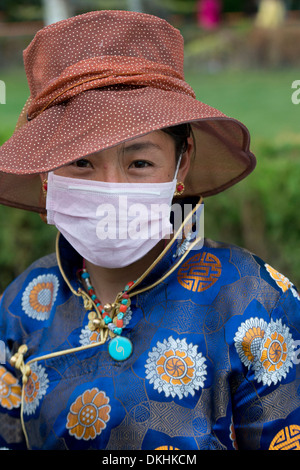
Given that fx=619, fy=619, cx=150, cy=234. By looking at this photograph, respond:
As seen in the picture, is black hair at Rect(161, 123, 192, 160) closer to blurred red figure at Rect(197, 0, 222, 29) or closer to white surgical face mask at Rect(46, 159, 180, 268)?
white surgical face mask at Rect(46, 159, 180, 268)

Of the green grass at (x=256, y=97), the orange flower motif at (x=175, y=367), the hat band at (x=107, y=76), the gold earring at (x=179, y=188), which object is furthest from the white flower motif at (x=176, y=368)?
the green grass at (x=256, y=97)

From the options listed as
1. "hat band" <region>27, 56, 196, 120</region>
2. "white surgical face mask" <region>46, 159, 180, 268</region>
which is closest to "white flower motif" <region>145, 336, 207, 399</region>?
"white surgical face mask" <region>46, 159, 180, 268</region>

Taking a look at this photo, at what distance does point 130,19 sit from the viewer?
1.89m

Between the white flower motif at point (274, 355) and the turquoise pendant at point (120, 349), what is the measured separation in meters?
0.39

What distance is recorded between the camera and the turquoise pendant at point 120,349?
1.94 metres

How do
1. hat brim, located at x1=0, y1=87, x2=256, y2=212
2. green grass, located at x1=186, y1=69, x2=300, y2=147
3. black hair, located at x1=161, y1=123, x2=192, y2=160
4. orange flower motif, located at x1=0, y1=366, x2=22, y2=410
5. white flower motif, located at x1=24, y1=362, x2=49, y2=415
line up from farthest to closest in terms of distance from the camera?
green grass, located at x1=186, y1=69, x2=300, y2=147 → orange flower motif, located at x1=0, y1=366, x2=22, y2=410 → white flower motif, located at x1=24, y1=362, x2=49, y2=415 → black hair, located at x1=161, y1=123, x2=192, y2=160 → hat brim, located at x1=0, y1=87, x2=256, y2=212

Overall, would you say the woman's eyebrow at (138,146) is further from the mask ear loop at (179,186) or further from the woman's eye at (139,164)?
the mask ear loop at (179,186)

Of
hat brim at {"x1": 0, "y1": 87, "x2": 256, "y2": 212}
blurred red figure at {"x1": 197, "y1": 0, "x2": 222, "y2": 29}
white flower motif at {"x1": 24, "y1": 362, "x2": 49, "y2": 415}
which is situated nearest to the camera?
hat brim at {"x1": 0, "y1": 87, "x2": 256, "y2": 212}

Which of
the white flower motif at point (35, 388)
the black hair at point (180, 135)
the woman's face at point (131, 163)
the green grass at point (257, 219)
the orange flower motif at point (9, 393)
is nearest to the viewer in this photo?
the woman's face at point (131, 163)

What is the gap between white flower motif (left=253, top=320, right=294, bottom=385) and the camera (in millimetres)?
1852

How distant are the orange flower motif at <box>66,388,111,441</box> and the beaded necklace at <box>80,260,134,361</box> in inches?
5.5

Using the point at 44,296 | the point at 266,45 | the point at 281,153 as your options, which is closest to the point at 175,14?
the point at 266,45

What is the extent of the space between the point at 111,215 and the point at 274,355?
0.65 meters
